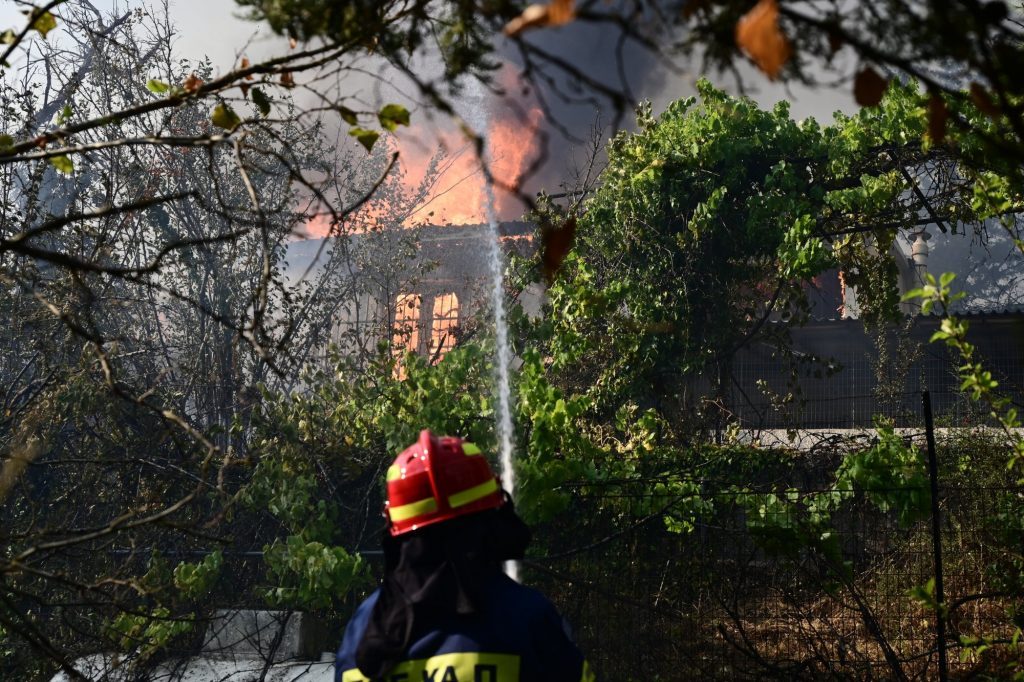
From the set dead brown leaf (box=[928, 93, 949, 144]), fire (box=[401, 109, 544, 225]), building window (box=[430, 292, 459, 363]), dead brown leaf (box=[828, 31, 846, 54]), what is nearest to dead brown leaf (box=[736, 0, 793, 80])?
dead brown leaf (box=[828, 31, 846, 54])

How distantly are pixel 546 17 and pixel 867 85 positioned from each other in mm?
521

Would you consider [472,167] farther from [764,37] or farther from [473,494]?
[764,37]

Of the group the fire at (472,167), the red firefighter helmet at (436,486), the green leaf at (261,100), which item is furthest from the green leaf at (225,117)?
the fire at (472,167)

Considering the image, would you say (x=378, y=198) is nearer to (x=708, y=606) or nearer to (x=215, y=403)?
(x=215, y=403)

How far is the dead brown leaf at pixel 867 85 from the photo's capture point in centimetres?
153

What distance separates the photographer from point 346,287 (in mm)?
11609

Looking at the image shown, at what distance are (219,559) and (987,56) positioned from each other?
5460mm

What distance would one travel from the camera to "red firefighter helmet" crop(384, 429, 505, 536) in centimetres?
278

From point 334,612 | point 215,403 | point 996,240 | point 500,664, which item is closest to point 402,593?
point 500,664

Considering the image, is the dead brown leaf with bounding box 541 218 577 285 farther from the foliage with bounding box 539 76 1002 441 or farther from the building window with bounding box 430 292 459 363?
the foliage with bounding box 539 76 1002 441

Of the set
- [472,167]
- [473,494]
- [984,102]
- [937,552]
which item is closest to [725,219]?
[472,167]

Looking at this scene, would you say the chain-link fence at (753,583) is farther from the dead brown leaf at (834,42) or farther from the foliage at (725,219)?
the dead brown leaf at (834,42)

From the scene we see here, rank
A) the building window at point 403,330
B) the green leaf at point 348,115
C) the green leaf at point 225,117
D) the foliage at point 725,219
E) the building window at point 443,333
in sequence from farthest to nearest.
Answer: the foliage at point 725,219
the building window at point 443,333
the building window at point 403,330
the green leaf at point 225,117
the green leaf at point 348,115

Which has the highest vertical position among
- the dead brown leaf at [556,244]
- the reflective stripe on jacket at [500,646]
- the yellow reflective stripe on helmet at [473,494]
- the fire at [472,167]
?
the fire at [472,167]
